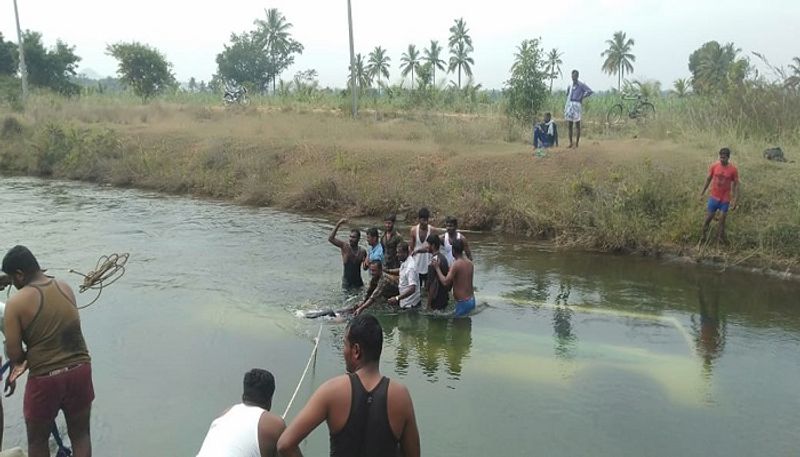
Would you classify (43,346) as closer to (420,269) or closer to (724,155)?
(420,269)

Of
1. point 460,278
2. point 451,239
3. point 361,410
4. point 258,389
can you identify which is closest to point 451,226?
point 451,239

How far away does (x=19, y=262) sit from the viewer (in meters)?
4.52

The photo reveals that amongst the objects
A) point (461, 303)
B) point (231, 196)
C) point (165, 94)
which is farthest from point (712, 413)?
point (165, 94)

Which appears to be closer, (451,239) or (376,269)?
(376,269)

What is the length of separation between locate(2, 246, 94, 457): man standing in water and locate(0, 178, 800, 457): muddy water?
166 centimetres

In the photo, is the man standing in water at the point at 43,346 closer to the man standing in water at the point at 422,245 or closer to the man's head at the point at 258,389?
the man's head at the point at 258,389

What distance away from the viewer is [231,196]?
21047mm

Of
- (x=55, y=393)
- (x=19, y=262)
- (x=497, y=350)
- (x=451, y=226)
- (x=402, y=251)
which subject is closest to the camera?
(x=19, y=262)

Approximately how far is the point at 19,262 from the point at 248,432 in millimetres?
2170

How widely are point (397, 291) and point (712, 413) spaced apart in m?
4.47

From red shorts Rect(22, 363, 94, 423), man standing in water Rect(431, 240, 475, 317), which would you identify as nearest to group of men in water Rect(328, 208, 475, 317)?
man standing in water Rect(431, 240, 475, 317)

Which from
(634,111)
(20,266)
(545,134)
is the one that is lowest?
(20,266)

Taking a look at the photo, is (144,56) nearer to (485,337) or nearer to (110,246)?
(110,246)

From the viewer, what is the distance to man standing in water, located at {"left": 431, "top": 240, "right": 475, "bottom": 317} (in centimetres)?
927
